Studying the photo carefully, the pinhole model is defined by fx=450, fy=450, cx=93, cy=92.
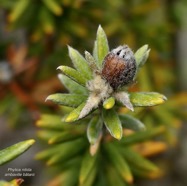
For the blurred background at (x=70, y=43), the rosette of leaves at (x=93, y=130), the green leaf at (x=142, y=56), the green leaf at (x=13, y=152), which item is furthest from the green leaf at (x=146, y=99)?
the blurred background at (x=70, y=43)

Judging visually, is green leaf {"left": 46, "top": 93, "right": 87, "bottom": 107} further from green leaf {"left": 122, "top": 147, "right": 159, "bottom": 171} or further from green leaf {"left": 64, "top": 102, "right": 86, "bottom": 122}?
green leaf {"left": 122, "top": 147, "right": 159, "bottom": 171}

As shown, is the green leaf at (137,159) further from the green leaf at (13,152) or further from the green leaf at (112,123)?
the green leaf at (13,152)

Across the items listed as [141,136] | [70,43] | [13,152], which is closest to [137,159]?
[141,136]

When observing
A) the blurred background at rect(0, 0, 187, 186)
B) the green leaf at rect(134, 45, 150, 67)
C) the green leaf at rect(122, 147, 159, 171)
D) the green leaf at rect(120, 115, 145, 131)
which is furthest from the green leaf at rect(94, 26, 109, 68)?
the blurred background at rect(0, 0, 187, 186)

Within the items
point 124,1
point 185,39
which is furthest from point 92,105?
point 185,39

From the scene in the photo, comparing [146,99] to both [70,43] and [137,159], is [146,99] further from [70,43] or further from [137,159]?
[70,43]
